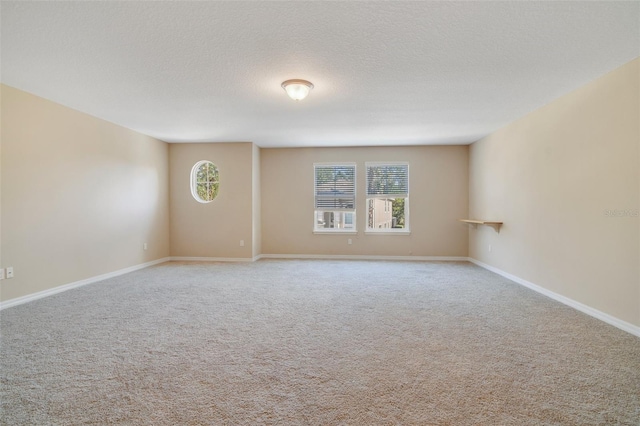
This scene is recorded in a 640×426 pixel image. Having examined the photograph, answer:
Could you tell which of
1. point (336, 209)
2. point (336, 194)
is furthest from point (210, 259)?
point (336, 194)

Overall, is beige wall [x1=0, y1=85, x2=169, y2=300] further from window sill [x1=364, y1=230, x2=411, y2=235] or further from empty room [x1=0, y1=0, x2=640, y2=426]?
window sill [x1=364, y1=230, x2=411, y2=235]

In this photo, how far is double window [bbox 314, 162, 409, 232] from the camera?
252 inches

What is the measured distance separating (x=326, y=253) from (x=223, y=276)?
8.01 feet

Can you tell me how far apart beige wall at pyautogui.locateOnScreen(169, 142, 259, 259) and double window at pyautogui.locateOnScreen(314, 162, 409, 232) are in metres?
1.51

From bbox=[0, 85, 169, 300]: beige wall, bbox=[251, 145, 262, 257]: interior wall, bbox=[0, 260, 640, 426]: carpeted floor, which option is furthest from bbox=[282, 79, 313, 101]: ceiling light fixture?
bbox=[251, 145, 262, 257]: interior wall

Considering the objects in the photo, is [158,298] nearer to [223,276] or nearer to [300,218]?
[223,276]

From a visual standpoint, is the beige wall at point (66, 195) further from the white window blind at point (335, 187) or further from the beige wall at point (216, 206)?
the white window blind at point (335, 187)

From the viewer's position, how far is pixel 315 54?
8.29 feet

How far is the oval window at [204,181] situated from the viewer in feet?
20.6

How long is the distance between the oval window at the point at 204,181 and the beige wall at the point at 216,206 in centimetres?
12

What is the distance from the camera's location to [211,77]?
3.00 m

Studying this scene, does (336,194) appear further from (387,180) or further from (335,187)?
(387,180)

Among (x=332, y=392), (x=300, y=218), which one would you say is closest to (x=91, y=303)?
(x=332, y=392)

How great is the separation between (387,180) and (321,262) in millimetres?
2287
